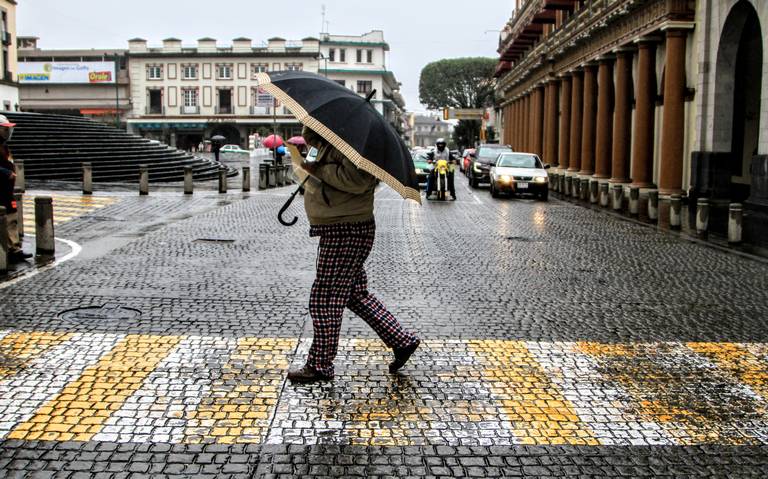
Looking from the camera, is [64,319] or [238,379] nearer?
[238,379]

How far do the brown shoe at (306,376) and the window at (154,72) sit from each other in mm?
90288

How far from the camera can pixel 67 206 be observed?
65.4 ft

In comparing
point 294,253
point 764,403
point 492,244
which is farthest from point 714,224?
point 764,403

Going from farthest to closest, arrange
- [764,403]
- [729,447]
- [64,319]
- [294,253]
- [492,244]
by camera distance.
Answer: [492,244], [294,253], [64,319], [764,403], [729,447]

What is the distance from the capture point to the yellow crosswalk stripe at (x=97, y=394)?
4691mm

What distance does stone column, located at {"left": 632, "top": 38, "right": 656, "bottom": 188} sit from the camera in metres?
27.5

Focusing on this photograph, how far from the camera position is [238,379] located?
575 cm

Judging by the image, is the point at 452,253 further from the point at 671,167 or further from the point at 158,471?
the point at 671,167

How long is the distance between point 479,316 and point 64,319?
12.5ft

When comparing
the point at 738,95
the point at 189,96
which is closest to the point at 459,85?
the point at 189,96

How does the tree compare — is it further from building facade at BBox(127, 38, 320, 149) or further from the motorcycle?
the motorcycle

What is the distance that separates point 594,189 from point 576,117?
40.6 feet

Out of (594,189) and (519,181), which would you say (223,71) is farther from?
(594,189)

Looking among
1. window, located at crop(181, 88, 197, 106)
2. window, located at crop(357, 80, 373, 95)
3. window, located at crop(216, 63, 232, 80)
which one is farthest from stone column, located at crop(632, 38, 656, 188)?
window, located at crop(357, 80, 373, 95)
